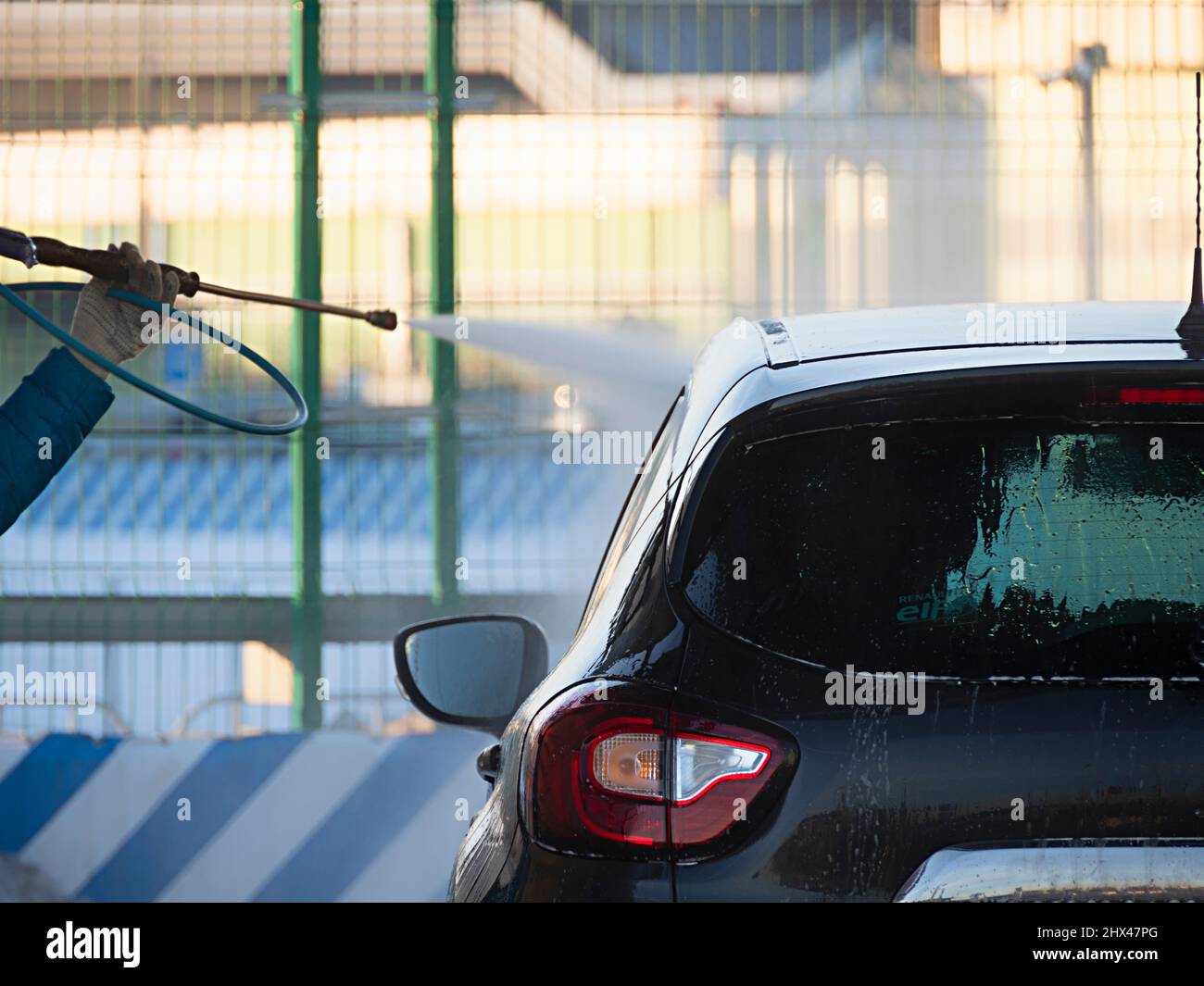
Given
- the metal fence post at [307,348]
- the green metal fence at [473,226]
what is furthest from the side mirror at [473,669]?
the metal fence post at [307,348]

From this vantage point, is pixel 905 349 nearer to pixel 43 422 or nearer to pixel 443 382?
pixel 43 422

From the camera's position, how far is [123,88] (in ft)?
19.4

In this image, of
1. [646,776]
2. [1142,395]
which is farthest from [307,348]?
[1142,395]

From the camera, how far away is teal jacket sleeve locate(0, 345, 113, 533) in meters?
2.52

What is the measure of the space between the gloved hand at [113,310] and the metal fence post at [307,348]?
9.43 feet

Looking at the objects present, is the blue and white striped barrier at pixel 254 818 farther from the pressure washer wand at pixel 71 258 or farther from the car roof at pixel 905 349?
the car roof at pixel 905 349

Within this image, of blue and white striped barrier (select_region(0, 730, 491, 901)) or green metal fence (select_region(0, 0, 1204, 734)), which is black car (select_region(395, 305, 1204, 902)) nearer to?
blue and white striped barrier (select_region(0, 730, 491, 901))

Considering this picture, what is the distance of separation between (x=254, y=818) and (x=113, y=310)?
3.01m

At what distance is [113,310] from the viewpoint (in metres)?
2.90

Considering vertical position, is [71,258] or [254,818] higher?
[71,258]

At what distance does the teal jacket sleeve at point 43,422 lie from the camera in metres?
2.52
